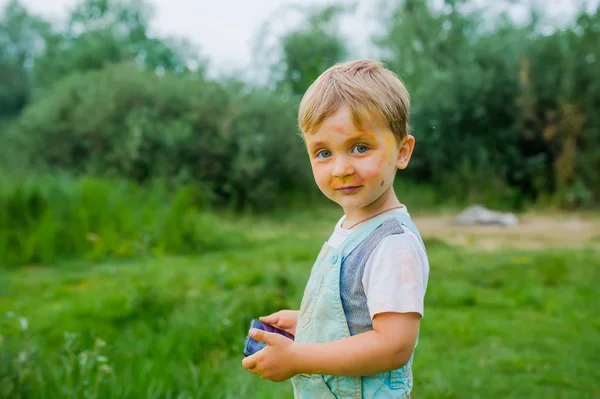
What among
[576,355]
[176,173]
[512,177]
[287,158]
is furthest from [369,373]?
[512,177]

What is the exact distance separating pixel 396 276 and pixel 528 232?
A: 7.86 meters

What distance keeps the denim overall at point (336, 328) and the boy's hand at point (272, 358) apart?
17cm

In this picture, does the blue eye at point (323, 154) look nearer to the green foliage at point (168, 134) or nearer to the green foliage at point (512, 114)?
the green foliage at point (168, 134)

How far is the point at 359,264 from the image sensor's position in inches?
60.4

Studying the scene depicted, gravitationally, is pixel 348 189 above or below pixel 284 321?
above

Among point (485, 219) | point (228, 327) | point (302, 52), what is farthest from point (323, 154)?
point (302, 52)

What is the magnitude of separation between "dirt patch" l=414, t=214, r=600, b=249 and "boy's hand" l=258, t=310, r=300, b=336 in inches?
228

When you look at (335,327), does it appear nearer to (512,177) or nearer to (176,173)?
(176,173)

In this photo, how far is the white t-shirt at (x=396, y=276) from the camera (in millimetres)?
1411

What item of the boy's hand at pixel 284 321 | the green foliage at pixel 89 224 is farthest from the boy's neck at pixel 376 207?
the green foliage at pixel 89 224

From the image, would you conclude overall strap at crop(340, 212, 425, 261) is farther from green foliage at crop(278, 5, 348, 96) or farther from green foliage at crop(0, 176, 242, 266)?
green foliage at crop(278, 5, 348, 96)

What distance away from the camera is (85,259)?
6309 mm

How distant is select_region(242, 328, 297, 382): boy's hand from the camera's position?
1.42 m

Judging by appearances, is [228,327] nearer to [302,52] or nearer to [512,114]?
[512,114]
